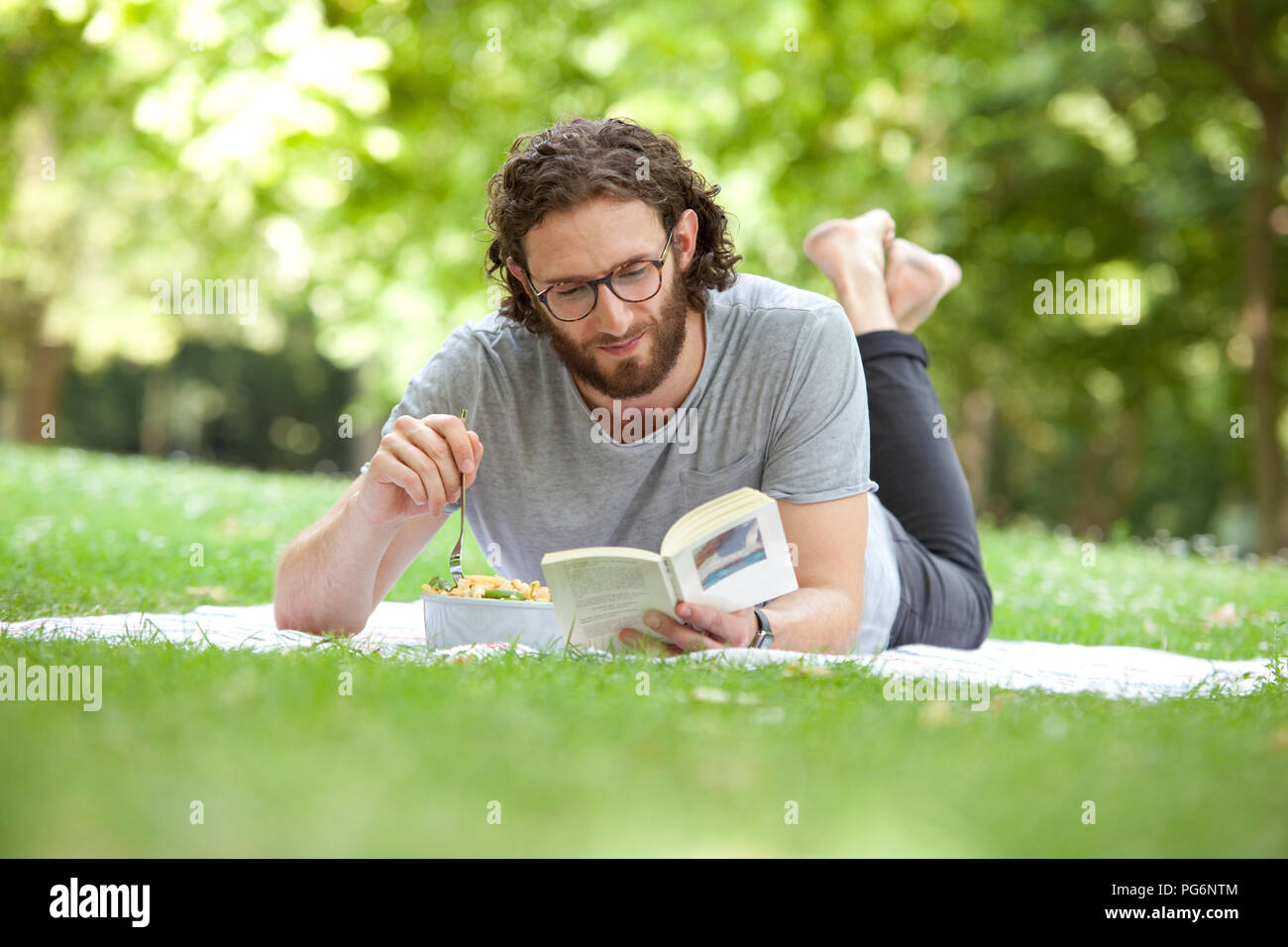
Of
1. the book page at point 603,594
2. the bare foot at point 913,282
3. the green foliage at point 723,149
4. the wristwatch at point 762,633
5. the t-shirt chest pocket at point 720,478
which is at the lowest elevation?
the wristwatch at point 762,633

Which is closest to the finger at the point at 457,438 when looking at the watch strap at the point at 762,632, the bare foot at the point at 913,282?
the watch strap at the point at 762,632

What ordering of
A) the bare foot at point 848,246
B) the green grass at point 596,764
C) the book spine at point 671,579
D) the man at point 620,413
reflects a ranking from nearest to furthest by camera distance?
the green grass at point 596,764 < the book spine at point 671,579 < the man at point 620,413 < the bare foot at point 848,246

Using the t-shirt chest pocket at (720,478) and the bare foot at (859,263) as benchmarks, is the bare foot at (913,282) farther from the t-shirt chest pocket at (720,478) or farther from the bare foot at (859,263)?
the t-shirt chest pocket at (720,478)

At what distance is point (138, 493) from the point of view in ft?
25.8

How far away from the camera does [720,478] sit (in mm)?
3629

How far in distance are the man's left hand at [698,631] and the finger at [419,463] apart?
1.98 feet

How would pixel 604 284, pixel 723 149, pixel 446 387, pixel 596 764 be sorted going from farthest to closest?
pixel 723 149 < pixel 446 387 < pixel 604 284 < pixel 596 764

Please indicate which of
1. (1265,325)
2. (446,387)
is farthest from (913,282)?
(1265,325)

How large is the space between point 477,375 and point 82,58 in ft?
26.4

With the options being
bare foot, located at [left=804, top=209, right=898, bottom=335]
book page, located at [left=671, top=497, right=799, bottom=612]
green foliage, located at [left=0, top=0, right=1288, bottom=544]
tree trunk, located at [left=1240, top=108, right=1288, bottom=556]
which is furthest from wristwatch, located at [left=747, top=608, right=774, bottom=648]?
tree trunk, located at [left=1240, top=108, right=1288, bottom=556]

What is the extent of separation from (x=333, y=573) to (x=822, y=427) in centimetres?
142

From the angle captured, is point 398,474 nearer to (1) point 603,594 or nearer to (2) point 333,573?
(2) point 333,573

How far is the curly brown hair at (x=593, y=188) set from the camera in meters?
3.46

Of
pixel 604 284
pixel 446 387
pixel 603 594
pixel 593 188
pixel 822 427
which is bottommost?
pixel 603 594
